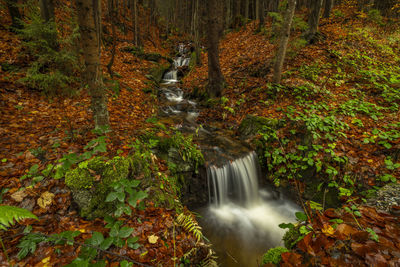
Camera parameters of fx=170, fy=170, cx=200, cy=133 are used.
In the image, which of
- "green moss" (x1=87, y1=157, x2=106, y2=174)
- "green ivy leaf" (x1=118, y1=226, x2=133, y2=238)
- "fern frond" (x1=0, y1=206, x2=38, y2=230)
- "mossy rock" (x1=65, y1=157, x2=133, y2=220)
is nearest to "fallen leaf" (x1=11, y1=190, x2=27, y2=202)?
"mossy rock" (x1=65, y1=157, x2=133, y2=220)

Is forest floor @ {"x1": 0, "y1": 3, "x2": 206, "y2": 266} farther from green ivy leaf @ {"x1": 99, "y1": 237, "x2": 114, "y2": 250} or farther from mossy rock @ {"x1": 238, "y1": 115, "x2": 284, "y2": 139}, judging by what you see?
mossy rock @ {"x1": 238, "y1": 115, "x2": 284, "y2": 139}

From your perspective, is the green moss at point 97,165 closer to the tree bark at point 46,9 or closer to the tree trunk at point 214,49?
the tree bark at point 46,9

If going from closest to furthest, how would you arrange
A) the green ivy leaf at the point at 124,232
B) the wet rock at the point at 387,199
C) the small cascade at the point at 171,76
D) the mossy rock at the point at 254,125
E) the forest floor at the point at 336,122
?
the forest floor at the point at 336,122, the green ivy leaf at the point at 124,232, the wet rock at the point at 387,199, the mossy rock at the point at 254,125, the small cascade at the point at 171,76

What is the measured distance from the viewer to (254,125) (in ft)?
19.6

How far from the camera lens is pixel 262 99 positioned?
A: 6.99 m

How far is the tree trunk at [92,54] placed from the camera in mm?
2900

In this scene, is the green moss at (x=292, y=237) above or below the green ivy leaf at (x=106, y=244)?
below

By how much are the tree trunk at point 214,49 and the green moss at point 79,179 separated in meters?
6.26

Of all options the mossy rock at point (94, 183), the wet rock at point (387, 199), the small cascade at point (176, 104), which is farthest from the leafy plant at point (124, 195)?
the small cascade at point (176, 104)

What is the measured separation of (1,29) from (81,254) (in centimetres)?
914

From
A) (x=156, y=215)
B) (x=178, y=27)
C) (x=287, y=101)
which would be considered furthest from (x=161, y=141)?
(x=178, y=27)

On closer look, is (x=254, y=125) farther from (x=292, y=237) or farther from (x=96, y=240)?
(x=96, y=240)

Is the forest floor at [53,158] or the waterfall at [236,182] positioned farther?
the waterfall at [236,182]

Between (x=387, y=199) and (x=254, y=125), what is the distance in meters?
3.60
